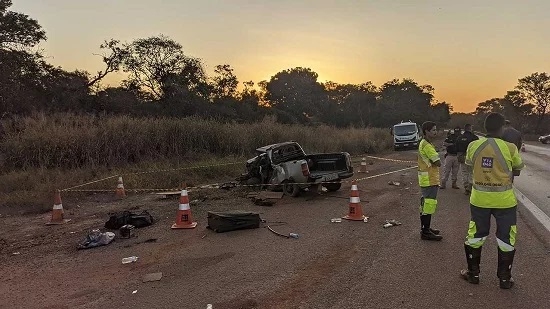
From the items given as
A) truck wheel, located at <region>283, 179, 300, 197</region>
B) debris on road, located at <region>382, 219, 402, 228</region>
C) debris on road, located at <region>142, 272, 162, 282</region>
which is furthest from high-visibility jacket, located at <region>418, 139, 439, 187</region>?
truck wheel, located at <region>283, 179, 300, 197</region>

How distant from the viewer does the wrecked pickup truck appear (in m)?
11.4

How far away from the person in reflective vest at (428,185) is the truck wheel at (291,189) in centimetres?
480

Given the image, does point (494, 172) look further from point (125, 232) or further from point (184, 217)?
point (125, 232)

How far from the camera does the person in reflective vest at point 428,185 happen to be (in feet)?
22.2

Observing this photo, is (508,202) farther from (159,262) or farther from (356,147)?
(356,147)

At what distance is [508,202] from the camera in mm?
4645

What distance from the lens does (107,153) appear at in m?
16.0

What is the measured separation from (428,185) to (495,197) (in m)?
2.18

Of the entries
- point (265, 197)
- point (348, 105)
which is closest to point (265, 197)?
point (265, 197)

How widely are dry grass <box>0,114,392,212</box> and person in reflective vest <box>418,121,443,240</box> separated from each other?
924cm

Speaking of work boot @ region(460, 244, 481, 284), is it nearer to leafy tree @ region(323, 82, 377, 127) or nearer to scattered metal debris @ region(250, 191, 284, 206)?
scattered metal debris @ region(250, 191, 284, 206)

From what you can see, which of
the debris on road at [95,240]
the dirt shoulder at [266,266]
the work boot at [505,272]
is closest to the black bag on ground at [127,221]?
the dirt shoulder at [266,266]

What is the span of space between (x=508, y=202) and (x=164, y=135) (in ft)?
51.0

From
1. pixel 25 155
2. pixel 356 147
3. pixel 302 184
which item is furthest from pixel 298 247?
pixel 356 147
